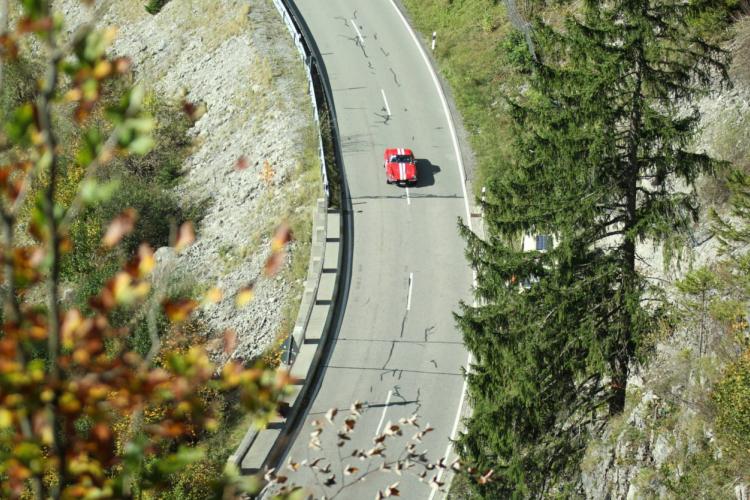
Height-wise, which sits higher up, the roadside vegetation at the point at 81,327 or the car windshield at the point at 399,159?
the car windshield at the point at 399,159

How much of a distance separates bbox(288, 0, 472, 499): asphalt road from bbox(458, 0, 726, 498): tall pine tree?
3918mm

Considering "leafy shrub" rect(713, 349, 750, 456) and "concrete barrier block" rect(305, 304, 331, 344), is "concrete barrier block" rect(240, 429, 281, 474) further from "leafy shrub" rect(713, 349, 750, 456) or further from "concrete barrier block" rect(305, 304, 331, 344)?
"leafy shrub" rect(713, 349, 750, 456)

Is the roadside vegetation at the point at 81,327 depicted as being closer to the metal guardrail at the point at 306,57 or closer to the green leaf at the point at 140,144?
the green leaf at the point at 140,144

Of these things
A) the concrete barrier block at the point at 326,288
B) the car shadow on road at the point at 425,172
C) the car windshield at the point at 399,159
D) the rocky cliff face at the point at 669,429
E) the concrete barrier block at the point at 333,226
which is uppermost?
the car windshield at the point at 399,159

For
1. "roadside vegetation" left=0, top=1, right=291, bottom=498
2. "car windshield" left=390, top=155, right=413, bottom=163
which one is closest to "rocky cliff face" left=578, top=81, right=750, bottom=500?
"roadside vegetation" left=0, top=1, right=291, bottom=498

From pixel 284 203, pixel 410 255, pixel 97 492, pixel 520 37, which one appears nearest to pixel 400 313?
pixel 410 255

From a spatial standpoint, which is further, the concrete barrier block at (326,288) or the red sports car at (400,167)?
the red sports car at (400,167)

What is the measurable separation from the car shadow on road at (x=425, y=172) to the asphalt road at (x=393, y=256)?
0.04 m

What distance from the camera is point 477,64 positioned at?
117 feet

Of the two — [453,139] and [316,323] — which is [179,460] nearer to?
[316,323]

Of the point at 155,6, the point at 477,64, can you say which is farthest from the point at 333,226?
the point at 155,6

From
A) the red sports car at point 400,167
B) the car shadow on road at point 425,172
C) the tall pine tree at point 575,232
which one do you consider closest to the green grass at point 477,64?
the car shadow on road at point 425,172

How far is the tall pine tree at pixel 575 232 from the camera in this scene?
15398mm

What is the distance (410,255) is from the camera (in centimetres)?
2717
